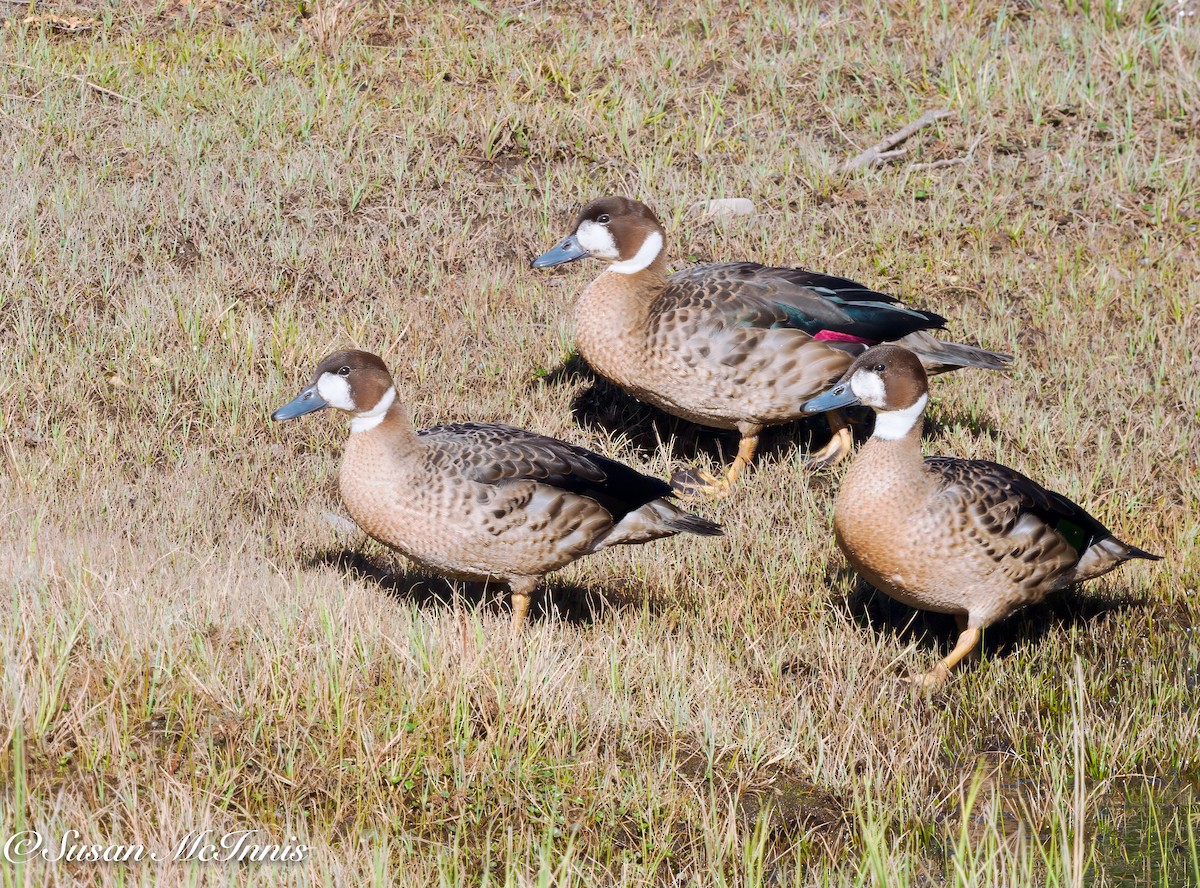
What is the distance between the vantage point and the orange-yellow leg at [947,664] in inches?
200

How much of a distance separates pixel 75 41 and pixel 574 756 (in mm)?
7801

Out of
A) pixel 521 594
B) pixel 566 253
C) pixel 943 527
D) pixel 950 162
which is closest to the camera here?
pixel 943 527

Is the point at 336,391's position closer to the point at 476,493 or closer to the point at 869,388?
the point at 476,493

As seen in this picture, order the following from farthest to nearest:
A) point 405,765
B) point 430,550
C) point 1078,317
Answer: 1. point 1078,317
2. point 430,550
3. point 405,765

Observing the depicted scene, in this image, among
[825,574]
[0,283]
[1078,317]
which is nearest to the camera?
[825,574]

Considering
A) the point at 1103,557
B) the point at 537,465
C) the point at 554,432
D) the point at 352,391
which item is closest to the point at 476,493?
the point at 537,465

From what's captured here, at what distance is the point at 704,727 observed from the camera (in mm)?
4480

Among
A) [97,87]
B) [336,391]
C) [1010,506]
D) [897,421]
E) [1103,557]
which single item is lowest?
[1103,557]

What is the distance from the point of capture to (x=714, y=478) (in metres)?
6.71

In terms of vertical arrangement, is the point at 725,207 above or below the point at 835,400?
above

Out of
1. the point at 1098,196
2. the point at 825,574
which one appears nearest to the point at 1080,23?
the point at 1098,196

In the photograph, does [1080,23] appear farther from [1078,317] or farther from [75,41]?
[75,41]
